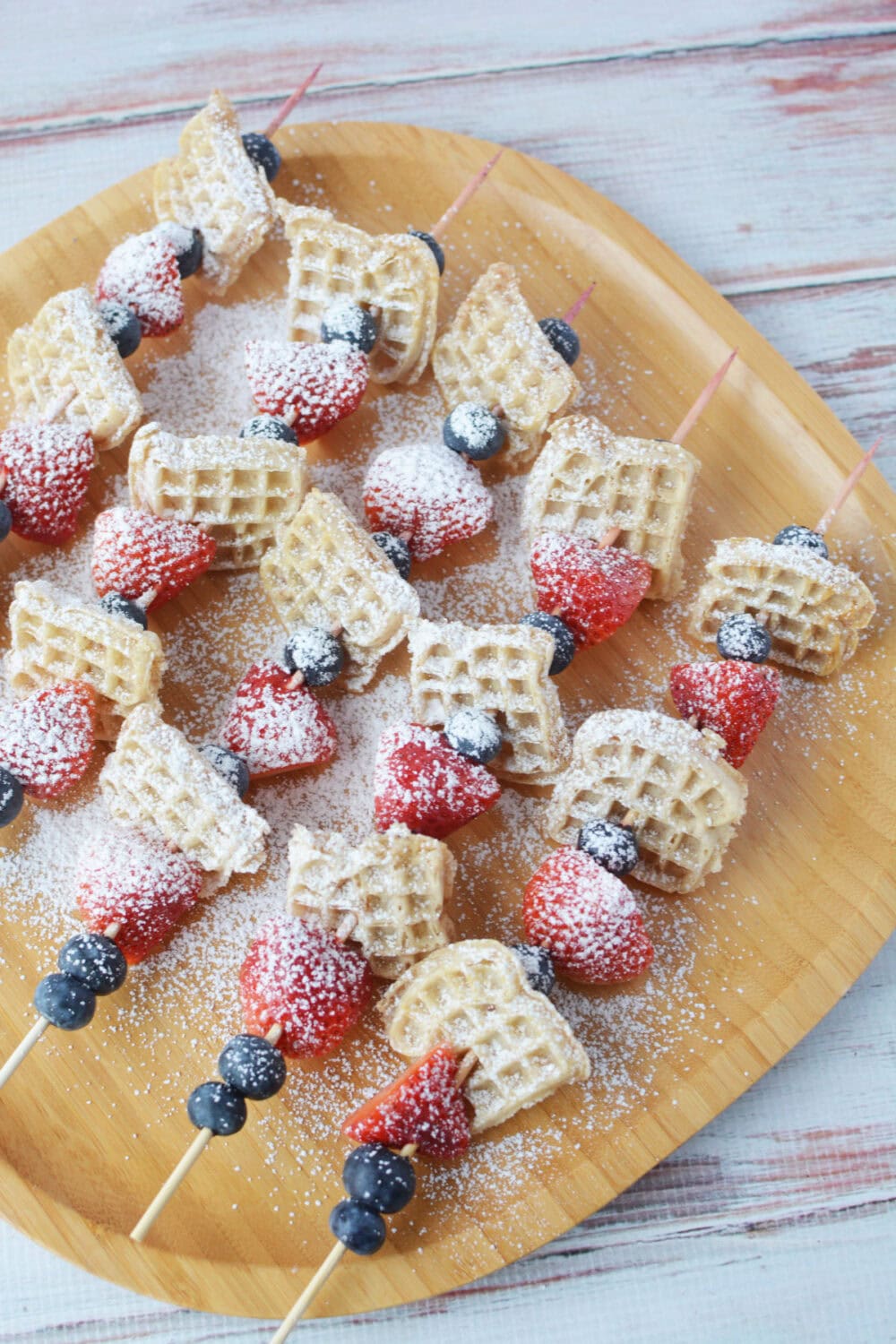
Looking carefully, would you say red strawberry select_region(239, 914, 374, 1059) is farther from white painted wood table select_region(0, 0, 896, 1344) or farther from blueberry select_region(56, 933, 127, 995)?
white painted wood table select_region(0, 0, 896, 1344)

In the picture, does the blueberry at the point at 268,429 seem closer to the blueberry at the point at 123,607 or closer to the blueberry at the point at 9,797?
the blueberry at the point at 123,607

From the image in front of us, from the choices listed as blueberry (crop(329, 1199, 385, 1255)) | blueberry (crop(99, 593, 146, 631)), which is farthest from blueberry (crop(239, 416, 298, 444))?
blueberry (crop(329, 1199, 385, 1255))

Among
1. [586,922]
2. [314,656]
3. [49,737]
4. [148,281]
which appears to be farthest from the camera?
[148,281]

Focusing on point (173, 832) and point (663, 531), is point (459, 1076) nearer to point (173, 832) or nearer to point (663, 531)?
point (173, 832)

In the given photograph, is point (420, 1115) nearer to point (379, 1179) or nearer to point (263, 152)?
point (379, 1179)

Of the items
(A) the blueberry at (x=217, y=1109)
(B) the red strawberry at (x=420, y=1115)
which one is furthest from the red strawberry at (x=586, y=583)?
(A) the blueberry at (x=217, y=1109)

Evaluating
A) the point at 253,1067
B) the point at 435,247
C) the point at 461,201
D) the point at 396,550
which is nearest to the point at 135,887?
the point at 253,1067

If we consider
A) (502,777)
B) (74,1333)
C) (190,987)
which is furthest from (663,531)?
(74,1333)
